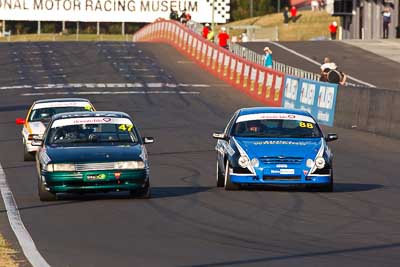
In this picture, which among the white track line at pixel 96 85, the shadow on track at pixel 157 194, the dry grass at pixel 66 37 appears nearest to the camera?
the shadow on track at pixel 157 194

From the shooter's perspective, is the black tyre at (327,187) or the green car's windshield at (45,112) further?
the green car's windshield at (45,112)

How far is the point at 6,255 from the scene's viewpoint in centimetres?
1161

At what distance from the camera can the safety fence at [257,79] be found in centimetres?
3575

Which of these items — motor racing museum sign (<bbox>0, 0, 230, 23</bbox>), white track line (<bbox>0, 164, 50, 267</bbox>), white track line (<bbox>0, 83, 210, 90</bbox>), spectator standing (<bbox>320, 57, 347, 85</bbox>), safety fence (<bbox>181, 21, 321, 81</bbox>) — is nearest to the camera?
white track line (<bbox>0, 164, 50, 267</bbox>)

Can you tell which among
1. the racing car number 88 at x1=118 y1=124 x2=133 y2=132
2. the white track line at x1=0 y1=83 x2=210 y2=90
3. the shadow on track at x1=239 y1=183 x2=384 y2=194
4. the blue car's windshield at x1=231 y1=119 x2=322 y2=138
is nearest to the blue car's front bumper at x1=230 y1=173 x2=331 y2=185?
the shadow on track at x1=239 y1=183 x2=384 y2=194

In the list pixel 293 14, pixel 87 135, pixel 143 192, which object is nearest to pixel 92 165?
pixel 143 192

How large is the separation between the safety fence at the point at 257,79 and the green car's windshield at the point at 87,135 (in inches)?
672

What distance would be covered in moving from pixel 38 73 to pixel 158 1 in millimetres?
65134

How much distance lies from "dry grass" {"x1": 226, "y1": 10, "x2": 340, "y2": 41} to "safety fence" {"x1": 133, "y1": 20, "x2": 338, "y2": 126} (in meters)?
30.1

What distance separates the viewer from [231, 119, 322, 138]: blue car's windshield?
62.3 feet

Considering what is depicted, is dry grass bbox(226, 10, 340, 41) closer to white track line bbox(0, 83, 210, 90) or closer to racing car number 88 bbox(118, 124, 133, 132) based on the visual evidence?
white track line bbox(0, 83, 210, 90)

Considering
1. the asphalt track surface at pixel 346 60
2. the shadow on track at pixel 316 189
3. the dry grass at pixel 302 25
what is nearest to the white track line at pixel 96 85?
the asphalt track surface at pixel 346 60

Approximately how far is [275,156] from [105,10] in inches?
4042

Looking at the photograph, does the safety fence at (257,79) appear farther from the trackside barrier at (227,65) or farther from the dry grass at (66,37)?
the dry grass at (66,37)
